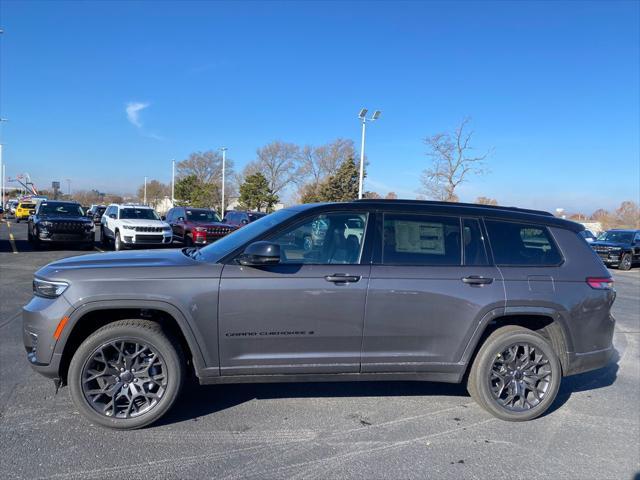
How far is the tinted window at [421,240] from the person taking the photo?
12.5ft

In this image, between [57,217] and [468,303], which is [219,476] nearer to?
[468,303]

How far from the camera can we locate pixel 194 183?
202 ft

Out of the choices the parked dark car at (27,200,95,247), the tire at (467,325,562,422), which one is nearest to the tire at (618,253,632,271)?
the tire at (467,325,562,422)

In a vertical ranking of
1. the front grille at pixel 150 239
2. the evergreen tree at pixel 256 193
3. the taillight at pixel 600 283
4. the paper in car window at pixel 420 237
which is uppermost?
the evergreen tree at pixel 256 193

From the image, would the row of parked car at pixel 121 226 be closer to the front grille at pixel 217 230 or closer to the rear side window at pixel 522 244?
the front grille at pixel 217 230

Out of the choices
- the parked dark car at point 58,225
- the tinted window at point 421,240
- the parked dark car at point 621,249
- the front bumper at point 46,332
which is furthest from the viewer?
the parked dark car at point 621,249

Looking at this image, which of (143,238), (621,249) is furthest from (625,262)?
(143,238)

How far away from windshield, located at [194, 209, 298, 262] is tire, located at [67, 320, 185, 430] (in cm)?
70

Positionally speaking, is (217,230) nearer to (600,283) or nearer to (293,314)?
(293,314)

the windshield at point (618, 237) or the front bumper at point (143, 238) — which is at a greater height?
the windshield at point (618, 237)

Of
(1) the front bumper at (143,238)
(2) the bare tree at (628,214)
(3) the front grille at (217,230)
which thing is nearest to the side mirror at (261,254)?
(1) the front bumper at (143,238)

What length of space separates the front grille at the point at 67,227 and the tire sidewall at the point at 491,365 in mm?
15470

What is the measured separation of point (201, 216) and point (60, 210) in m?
5.26

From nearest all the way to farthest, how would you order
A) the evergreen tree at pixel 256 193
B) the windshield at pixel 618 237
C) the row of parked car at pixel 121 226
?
the row of parked car at pixel 121 226 < the windshield at pixel 618 237 < the evergreen tree at pixel 256 193
